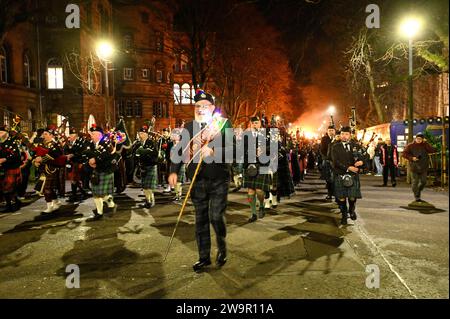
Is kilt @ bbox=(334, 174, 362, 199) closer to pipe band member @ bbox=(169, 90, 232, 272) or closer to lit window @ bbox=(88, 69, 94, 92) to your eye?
pipe band member @ bbox=(169, 90, 232, 272)

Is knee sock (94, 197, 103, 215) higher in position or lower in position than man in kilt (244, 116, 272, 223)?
lower

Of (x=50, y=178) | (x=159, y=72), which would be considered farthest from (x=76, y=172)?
(x=159, y=72)

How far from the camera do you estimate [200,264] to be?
18.0 ft

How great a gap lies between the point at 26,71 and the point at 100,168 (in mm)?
24650

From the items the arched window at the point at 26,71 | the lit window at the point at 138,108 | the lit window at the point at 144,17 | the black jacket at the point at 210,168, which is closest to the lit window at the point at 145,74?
the lit window at the point at 138,108

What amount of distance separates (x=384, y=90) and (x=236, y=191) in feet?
102

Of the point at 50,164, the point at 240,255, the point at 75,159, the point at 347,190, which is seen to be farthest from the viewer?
the point at 75,159

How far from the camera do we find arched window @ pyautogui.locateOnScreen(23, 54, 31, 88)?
29906 mm

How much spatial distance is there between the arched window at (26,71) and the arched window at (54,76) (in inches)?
65.8

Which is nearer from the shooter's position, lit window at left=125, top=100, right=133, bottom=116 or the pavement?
the pavement

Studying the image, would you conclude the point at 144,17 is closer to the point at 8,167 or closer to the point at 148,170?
the point at 8,167

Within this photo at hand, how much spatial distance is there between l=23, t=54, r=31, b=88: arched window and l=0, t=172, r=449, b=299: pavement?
73.8 ft

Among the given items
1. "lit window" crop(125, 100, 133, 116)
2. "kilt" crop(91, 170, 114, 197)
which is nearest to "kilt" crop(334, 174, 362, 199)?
"kilt" crop(91, 170, 114, 197)

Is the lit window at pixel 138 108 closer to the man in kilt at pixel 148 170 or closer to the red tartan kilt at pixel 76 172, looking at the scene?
the red tartan kilt at pixel 76 172
